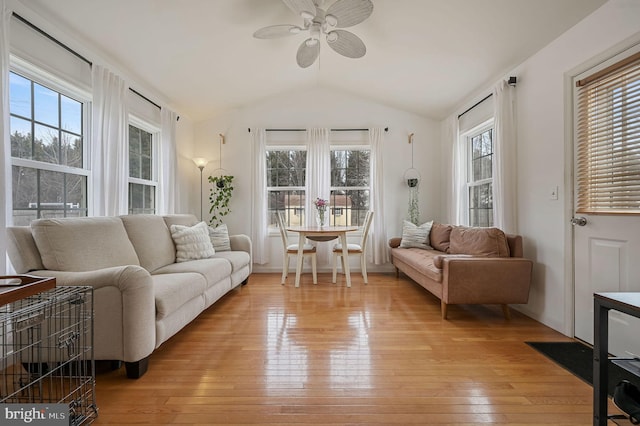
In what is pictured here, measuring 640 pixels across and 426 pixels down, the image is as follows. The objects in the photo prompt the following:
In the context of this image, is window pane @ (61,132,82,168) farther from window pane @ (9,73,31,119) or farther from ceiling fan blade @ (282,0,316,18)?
ceiling fan blade @ (282,0,316,18)

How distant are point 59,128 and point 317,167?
3141 mm

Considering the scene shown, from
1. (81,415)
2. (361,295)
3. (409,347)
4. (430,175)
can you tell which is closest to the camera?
(81,415)

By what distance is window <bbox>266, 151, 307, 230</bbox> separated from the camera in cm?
507

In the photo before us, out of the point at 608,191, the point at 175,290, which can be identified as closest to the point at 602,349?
the point at 608,191

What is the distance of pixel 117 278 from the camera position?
1787mm

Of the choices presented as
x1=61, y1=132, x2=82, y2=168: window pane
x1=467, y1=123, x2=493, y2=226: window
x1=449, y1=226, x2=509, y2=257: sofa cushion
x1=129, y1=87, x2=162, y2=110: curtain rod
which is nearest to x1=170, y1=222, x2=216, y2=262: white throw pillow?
x1=61, y1=132, x2=82, y2=168: window pane

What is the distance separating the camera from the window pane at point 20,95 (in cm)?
222

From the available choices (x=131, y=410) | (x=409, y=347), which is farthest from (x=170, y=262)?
(x=409, y=347)

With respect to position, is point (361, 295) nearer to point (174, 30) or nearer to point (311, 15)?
point (311, 15)

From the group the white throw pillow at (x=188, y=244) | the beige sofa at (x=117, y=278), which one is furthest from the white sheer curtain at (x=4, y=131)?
the white throw pillow at (x=188, y=244)

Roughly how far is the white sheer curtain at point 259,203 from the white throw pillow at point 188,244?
1413 millimetres

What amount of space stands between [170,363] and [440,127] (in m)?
4.87

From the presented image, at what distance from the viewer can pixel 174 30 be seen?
2814mm

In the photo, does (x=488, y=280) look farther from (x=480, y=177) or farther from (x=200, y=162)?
(x=200, y=162)
